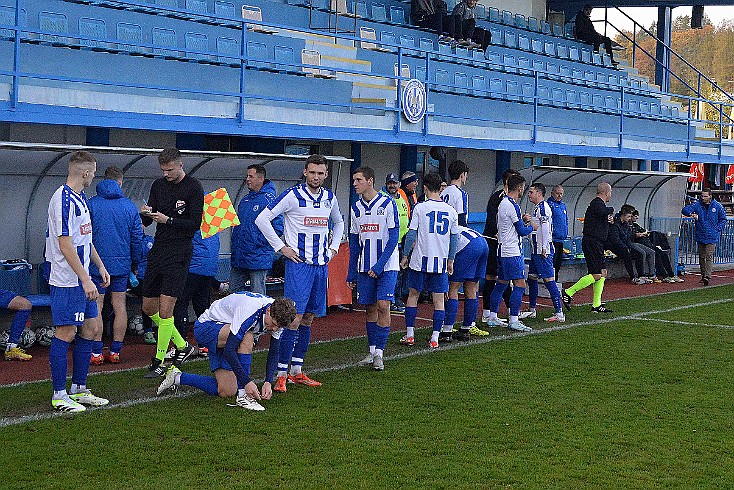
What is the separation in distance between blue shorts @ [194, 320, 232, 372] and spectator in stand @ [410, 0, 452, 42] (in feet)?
50.7

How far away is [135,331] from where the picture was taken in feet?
37.2

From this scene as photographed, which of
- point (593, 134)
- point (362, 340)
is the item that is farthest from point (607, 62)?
point (362, 340)

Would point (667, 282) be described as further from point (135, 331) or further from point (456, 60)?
point (135, 331)

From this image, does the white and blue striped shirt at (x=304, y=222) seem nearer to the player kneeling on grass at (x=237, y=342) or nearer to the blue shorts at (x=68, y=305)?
the player kneeling on grass at (x=237, y=342)

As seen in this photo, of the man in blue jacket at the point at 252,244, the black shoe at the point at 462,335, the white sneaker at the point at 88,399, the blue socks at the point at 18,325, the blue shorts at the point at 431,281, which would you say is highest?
the man in blue jacket at the point at 252,244

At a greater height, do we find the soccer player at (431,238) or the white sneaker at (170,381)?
the soccer player at (431,238)

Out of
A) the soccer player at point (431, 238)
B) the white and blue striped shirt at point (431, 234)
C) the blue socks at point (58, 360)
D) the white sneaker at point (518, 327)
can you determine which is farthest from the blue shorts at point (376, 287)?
the white sneaker at point (518, 327)

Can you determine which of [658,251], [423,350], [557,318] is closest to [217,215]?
[423,350]

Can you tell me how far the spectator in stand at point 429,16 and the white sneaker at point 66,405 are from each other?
52.5 feet

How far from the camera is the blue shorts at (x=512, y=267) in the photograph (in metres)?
12.0

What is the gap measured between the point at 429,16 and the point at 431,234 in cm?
1265

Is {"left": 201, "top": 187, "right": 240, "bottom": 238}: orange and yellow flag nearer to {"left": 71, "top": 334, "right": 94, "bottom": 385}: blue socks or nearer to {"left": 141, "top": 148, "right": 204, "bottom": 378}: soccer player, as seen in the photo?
{"left": 141, "top": 148, "right": 204, "bottom": 378}: soccer player

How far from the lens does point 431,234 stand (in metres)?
10.5

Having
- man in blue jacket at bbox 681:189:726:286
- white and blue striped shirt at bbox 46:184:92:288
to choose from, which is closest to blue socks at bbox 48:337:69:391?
white and blue striped shirt at bbox 46:184:92:288
